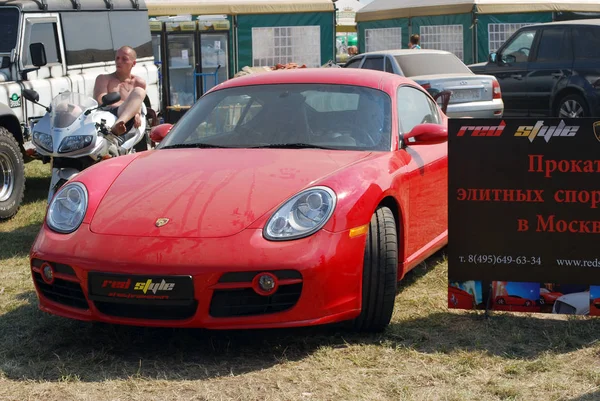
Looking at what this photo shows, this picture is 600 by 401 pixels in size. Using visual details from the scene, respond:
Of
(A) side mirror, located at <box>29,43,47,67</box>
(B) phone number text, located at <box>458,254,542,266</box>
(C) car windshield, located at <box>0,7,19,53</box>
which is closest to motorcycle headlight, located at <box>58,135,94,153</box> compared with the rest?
(A) side mirror, located at <box>29,43,47,67</box>

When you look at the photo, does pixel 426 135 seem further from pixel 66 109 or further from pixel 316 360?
pixel 66 109

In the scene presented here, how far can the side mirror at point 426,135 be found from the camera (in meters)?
5.70

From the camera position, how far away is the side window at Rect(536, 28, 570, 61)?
1582 cm

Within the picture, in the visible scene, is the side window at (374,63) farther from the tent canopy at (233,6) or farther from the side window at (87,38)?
the tent canopy at (233,6)

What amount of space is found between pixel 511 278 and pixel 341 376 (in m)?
1.35

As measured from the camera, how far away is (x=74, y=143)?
7.82m

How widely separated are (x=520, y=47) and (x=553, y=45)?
73 centimetres

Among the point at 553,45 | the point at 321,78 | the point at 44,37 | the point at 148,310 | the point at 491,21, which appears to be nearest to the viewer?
the point at 148,310

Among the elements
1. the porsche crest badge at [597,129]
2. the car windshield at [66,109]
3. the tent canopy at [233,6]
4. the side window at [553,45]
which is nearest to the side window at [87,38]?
the car windshield at [66,109]

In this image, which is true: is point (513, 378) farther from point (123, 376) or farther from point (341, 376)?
point (123, 376)

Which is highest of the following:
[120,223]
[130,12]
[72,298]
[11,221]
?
[130,12]

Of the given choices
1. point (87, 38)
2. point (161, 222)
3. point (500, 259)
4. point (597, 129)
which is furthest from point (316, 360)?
point (87, 38)

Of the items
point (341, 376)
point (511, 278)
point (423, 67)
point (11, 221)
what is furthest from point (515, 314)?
point (423, 67)

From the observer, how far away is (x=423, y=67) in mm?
15773
